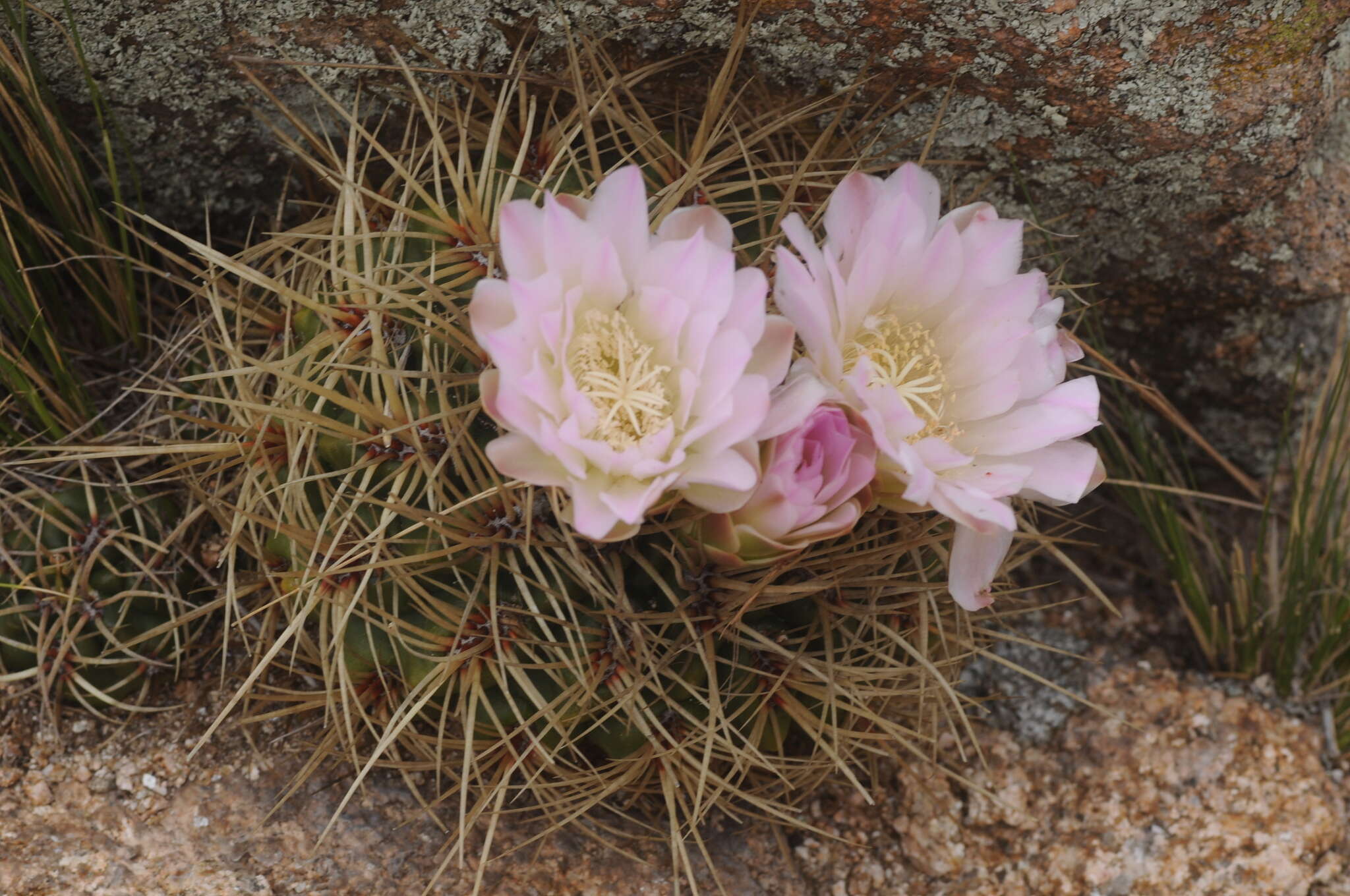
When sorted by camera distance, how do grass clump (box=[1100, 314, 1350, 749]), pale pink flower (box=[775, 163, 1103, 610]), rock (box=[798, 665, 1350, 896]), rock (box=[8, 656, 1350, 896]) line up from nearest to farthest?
pale pink flower (box=[775, 163, 1103, 610]), rock (box=[8, 656, 1350, 896]), rock (box=[798, 665, 1350, 896]), grass clump (box=[1100, 314, 1350, 749])

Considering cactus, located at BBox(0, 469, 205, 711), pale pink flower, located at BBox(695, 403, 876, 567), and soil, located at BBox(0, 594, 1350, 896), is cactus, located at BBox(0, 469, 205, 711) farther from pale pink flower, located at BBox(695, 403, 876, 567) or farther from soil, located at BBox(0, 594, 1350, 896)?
pale pink flower, located at BBox(695, 403, 876, 567)

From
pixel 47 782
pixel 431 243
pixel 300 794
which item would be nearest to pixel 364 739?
pixel 300 794

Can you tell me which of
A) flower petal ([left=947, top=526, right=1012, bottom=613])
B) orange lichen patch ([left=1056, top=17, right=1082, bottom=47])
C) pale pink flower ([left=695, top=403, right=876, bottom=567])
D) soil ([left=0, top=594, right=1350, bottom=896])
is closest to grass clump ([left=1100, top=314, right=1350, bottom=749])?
soil ([left=0, top=594, right=1350, bottom=896])

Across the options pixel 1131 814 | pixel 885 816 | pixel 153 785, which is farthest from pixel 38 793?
pixel 1131 814

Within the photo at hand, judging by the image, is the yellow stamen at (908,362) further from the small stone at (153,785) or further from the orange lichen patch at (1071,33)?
the small stone at (153,785)

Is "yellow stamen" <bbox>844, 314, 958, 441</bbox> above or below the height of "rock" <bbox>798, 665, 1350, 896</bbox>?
above

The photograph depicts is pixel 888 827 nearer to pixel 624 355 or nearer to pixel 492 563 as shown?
pixel 492 563

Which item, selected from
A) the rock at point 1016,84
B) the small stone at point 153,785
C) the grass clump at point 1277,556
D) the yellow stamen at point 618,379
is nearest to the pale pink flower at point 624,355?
the yellow stamen at point 618,379
